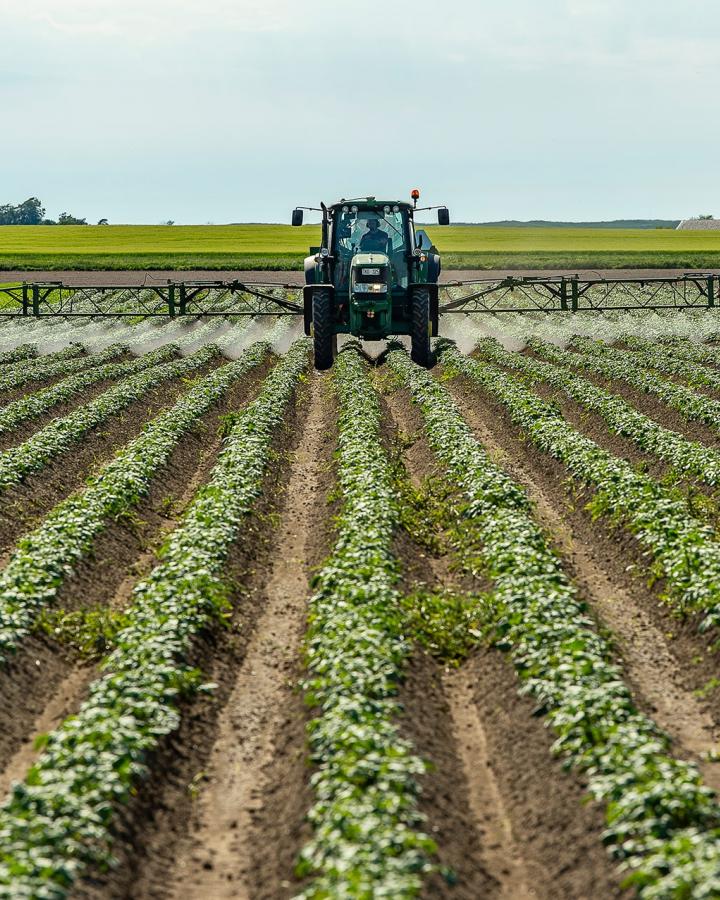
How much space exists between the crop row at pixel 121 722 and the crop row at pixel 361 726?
3.40 feet

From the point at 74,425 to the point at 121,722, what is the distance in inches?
450

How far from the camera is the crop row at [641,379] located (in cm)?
1852

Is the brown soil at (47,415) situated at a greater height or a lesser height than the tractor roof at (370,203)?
lesser

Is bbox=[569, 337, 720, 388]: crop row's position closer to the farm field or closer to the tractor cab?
the farm field

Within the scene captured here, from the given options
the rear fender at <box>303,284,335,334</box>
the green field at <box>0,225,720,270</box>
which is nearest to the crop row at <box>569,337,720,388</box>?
the rear fender at <box>303,284,335,334</box>

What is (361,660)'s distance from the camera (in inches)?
310

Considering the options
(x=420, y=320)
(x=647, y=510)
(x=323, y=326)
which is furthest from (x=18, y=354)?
(x=647, y=510)

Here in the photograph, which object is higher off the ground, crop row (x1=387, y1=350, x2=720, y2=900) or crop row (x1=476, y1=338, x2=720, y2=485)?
crop row (x1=476, y1=338, x2=720, y2=485)

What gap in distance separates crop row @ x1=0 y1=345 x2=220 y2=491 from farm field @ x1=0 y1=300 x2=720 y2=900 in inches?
3.1

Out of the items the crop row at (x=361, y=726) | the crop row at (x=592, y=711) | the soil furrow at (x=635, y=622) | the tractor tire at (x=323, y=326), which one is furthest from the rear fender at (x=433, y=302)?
the crop row at (x=592, y=711)

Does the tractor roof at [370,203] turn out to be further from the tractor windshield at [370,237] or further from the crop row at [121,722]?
the crop row at [121,722]

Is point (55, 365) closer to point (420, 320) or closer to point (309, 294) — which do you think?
point (309, 294)

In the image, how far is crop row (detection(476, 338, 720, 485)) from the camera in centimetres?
1466

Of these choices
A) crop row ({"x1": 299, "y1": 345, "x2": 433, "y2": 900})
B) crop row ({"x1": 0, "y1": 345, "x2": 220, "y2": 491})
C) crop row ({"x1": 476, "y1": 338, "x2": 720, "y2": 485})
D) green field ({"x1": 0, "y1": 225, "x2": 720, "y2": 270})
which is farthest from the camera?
green field ({"x1": 0, "y1": 225, "x2": 720, "y2": 270})
